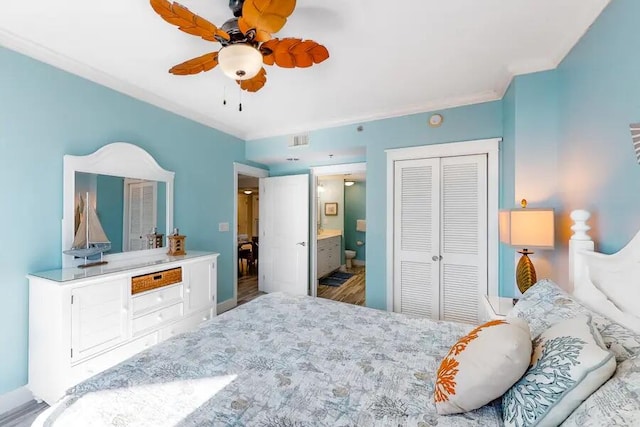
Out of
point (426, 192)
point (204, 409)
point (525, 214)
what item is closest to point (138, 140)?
point (204, 409)

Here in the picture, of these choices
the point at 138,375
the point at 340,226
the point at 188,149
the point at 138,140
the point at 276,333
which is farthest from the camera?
the point at 340,226

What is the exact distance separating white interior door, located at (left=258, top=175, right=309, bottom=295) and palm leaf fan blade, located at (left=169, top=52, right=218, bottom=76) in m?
2.56

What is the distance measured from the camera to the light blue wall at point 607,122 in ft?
4.21

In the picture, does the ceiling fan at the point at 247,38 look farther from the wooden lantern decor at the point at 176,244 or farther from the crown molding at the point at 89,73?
the wooden lantern decor at the point at 176,244

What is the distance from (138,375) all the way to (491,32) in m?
2.80

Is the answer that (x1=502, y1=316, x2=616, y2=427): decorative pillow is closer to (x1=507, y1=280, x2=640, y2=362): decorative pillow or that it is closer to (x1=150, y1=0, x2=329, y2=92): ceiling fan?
(x1=507, y1=280, x2=640, y2=362): decorative pillow

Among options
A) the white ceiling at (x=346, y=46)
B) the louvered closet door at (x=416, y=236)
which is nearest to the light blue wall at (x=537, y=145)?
the white ceiling at (x=346, y=46)

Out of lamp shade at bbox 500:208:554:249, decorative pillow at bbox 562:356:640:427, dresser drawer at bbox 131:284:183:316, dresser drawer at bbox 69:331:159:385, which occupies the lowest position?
dresser drawer at bbox 69:331:159:385

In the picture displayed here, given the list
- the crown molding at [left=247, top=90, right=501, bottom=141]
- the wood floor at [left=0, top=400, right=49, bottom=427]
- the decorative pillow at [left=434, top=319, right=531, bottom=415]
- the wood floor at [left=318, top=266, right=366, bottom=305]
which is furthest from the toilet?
the decorative pillow at [left=434, top=319, right=531, bottom=415]

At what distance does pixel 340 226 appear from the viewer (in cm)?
681

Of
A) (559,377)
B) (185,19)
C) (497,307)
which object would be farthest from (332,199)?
(559,377)

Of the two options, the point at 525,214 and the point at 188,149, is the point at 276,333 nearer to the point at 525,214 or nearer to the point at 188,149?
the point at 525,214

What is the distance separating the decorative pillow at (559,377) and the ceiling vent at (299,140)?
333cm

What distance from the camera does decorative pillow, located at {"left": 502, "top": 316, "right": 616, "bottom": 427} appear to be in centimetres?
72
